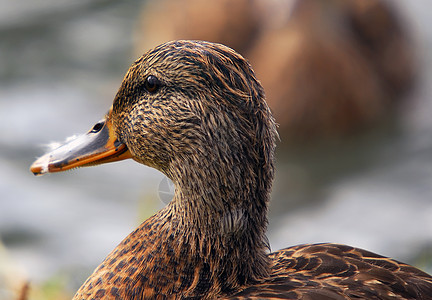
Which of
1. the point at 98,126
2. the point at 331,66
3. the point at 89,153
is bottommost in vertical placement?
the point at 89,153

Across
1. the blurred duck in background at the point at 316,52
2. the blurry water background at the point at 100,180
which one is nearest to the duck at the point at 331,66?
the blurred duck in background at the point at 316,52

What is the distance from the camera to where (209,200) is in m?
2.14

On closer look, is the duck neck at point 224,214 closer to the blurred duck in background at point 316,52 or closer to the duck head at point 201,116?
the duck head at point 201,116

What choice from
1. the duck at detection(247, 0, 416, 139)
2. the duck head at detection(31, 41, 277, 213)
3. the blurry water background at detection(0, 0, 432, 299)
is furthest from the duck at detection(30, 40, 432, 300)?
the duck at detection(247, 0, 416, 139)

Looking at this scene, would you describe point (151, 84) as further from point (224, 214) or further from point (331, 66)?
point (331, 66)

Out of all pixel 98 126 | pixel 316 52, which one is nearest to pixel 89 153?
pixel 98 126

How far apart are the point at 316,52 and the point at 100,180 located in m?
1.73

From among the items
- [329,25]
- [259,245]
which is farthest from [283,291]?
[329,25]

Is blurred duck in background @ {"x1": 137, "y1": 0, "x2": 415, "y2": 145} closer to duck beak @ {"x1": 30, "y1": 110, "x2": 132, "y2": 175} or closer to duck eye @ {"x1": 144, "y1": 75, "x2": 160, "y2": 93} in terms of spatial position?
duck beak @ {"x1": 30, "y1": 110, "x2": 132, "y2": 175}

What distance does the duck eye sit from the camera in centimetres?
216

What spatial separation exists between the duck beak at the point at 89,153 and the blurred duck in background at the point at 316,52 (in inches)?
108

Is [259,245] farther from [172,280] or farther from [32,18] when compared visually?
[32,18]

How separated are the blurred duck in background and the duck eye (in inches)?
113

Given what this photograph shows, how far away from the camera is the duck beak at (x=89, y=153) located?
7.69 feet
